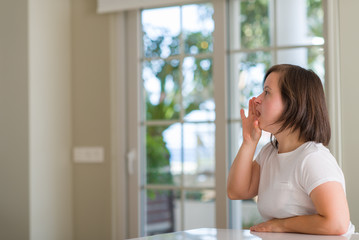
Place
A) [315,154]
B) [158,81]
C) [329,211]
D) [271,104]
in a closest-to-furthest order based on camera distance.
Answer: [329,211]
[315,154]
[271,104]
[158,81]

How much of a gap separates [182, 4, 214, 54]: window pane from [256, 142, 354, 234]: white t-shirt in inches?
65.9

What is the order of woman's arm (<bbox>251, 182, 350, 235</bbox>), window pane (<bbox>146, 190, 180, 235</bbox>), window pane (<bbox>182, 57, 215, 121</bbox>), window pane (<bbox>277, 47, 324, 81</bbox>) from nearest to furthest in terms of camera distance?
woman's arm (<bbox>251, 182, 350, 235</bbox>) < window pane (<bbox>277, 47, 324, 81</bbox>) < window pane (<bbox>182, 57, 215, 121</bbox>) < window pane (<bbox>146, 190, 180, 235</bbox>)

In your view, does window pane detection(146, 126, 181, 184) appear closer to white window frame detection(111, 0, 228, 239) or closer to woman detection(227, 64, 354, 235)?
white window frame detection(111, 0, 228, 239)

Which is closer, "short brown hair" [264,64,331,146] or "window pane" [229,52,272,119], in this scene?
"short brown hair" [264,64,331,146]

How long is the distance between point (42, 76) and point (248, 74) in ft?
4.86

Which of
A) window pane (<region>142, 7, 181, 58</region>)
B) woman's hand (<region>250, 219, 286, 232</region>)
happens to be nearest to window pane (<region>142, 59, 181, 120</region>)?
window pane (<region>142, 7, 181, 58</region>)

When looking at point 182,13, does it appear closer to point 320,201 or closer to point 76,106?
point 76,106

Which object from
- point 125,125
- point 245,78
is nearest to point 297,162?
point 245,78

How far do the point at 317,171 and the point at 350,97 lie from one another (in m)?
1.25

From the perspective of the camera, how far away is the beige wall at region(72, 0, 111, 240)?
3.44m

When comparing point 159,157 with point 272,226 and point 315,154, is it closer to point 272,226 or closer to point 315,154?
point 272,226

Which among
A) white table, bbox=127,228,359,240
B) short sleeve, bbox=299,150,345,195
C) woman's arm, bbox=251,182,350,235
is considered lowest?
white table, bbox=127,228,359,240

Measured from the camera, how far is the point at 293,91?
1.70 metres

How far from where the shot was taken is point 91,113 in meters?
3.49
